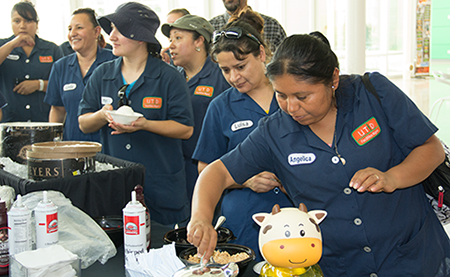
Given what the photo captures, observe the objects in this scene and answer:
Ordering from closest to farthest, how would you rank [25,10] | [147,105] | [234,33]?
[234,33] < [147,105] < [25,10]

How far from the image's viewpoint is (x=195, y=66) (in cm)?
319

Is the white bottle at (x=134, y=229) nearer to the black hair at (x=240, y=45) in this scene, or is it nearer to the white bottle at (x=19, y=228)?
the white bottle at (x=19, y=228)

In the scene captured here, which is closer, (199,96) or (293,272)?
(293,272)

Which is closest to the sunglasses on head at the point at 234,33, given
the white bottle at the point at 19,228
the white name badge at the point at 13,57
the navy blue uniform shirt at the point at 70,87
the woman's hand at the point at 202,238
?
the woman's hand at the point at 202,238

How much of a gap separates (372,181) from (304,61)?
43 centimetres

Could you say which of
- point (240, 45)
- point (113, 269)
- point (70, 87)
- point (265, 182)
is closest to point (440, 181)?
point (265, 182)

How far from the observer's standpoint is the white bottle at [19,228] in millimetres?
1399

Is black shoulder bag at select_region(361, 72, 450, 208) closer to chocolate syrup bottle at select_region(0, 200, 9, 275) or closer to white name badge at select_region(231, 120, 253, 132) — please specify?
white name badge at select_region(231, 120, 253, 132)

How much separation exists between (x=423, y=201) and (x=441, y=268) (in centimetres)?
24

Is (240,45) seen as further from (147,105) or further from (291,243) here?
A: (291,243)

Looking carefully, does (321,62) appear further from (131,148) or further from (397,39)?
(397,39)

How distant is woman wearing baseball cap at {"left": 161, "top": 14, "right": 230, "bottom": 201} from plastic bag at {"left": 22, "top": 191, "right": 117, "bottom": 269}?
1.46 meters

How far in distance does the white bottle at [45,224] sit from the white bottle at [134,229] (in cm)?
25

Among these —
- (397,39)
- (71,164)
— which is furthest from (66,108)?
(397,39)
